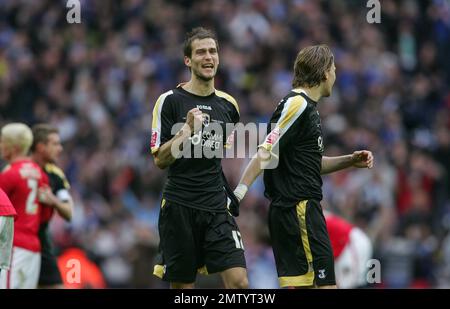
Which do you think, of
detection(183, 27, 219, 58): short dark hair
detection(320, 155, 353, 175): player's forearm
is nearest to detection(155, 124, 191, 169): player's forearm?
detection(183, 27, 219, 58): short dark hair

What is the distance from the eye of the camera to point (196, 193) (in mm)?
8867

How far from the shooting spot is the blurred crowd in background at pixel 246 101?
1667 centimetres

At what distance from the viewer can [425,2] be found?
814 inches

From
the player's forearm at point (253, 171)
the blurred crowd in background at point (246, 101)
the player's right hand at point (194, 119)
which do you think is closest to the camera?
the player's right hand at point (194, 119)

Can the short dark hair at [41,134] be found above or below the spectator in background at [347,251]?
above

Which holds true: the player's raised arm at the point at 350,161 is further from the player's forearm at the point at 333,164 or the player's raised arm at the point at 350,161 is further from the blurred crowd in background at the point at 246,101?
the blurred crowd in background at the point at 246,101

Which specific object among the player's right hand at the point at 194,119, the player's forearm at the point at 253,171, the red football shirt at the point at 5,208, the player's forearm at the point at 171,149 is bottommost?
the red football shirt at the point at 5,208

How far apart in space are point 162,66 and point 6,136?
8.97 m

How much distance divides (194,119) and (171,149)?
365 mm

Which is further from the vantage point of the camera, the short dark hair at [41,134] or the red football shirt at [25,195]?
the short dark hair at [41,134]

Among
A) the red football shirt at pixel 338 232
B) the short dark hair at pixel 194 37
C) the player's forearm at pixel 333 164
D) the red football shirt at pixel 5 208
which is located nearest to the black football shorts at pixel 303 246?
the player's forearm at pixel 333 164

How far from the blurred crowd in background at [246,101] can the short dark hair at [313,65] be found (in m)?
7.17

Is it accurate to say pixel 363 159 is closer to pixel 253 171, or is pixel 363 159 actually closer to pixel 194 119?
pixel 253 171

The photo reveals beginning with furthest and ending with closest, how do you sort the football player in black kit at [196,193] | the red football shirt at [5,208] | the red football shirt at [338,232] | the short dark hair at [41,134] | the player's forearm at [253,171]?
the red football shirt at [338,232], the short dark hair at [41,134], the football player in black kit at [196,193], the player's forearm at [253,171], the red football shirt at [5,208]
